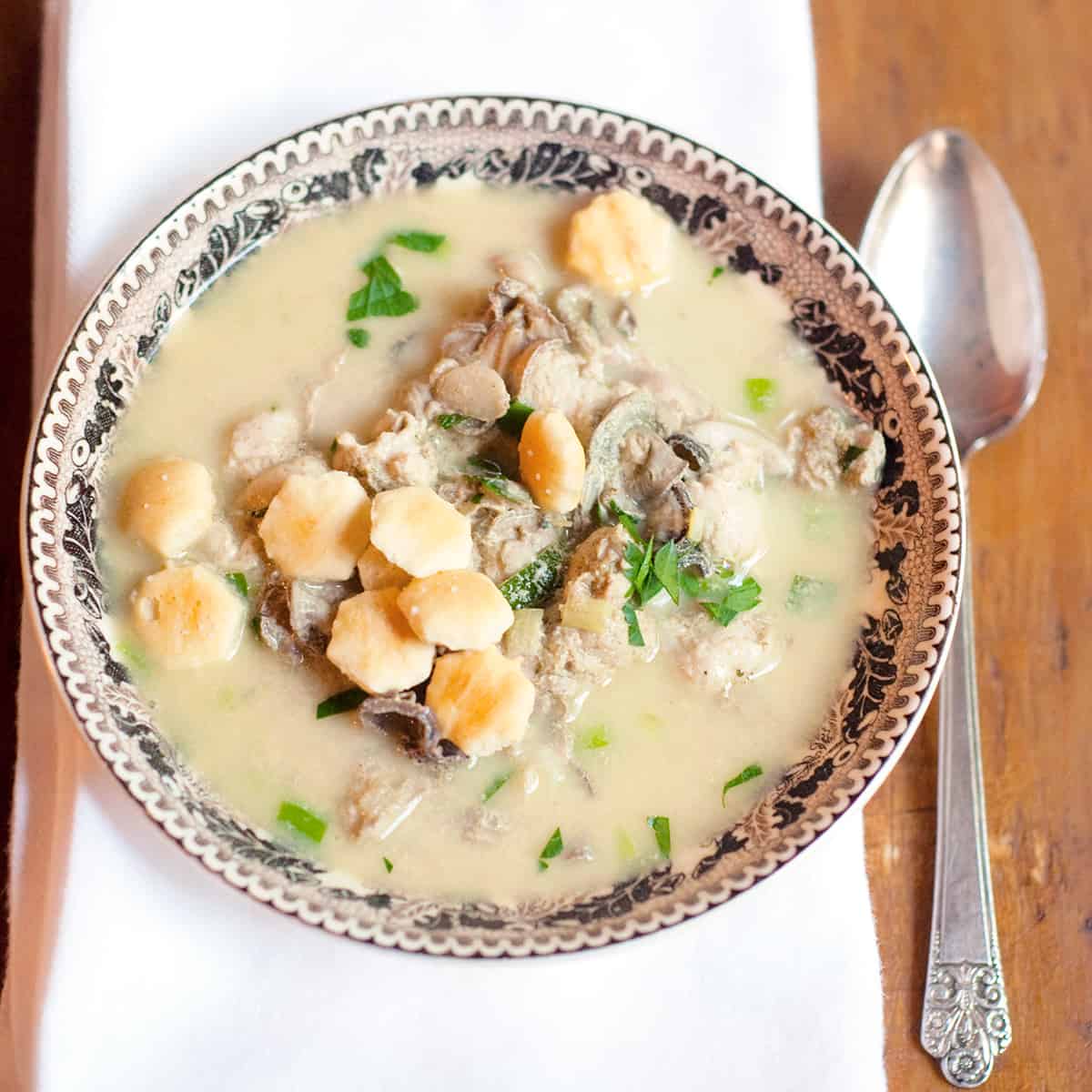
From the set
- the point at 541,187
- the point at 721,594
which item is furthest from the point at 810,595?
the point at 541,187

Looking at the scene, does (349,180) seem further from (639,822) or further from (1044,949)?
(1044,949)

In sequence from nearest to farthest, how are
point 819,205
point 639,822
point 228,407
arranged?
point 639,822, point 228,407, point 819,205

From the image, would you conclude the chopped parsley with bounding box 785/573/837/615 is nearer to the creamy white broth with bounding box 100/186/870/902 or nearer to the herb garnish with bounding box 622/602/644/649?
the creamy white broth with bounding box 100/186/870/902

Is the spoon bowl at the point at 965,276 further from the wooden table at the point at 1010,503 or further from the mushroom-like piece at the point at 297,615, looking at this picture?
the mushroom-like piece at the point at 297,615

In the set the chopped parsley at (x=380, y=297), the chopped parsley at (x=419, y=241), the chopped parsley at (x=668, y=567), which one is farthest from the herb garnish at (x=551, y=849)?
the chopped parsley at (x=419, y=241)

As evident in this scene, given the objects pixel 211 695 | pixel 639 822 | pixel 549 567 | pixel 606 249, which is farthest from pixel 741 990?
pixel 606 249

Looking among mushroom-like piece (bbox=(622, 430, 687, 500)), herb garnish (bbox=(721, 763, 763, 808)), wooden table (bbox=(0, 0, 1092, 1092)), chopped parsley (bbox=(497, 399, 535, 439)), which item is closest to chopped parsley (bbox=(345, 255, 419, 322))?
chopped parsley (bbox=(497, 399, 535, 439))

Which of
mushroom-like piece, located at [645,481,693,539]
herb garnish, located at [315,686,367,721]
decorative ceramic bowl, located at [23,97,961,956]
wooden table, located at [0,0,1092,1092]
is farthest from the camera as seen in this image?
wooden table, located at [0,0,1092,1092]
